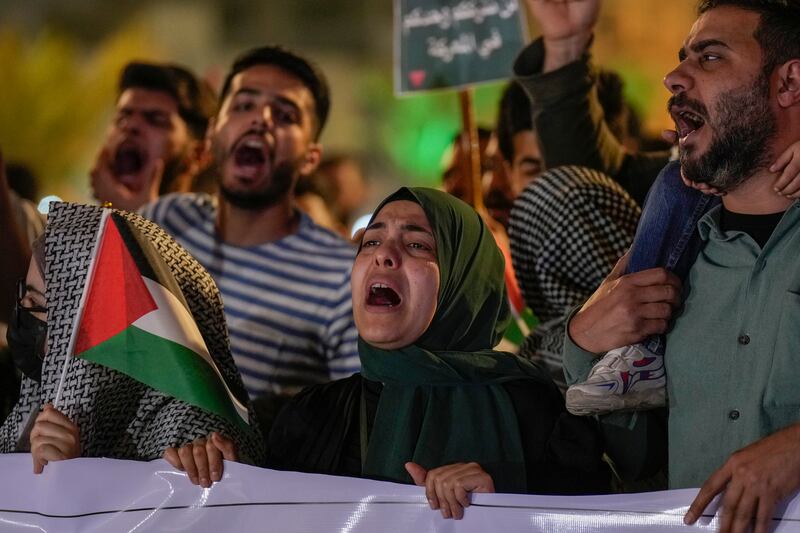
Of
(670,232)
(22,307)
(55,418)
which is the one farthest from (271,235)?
(670,232)

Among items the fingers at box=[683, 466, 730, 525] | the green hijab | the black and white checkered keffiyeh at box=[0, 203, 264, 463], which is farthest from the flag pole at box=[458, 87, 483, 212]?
the fingers at box=[683, 466, 730, 525]

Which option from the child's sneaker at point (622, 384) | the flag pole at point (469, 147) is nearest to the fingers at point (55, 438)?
the child's sneaker at point (622, 384)

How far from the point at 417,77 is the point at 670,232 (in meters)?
1.90

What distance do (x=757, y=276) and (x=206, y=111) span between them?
276 cm

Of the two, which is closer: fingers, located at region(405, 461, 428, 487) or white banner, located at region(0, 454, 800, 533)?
white banner, located at region(0, 454, 800, 533)

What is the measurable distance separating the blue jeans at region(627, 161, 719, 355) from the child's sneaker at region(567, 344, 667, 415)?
0.13 ft

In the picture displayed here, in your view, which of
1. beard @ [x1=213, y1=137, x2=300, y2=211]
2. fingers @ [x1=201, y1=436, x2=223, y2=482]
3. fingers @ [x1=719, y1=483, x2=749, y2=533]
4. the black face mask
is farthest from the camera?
beard @ [x1=213, y1=137, x2=300, y2=211]

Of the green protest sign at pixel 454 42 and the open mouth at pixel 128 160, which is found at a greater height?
the green protest sign at pixel 454 42

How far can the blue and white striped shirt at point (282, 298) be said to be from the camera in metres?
3.33

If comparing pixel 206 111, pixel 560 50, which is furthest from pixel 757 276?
pixel 206 111

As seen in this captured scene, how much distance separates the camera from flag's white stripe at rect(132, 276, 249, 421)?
233cm

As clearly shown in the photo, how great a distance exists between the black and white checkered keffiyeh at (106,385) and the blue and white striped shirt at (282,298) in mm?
817

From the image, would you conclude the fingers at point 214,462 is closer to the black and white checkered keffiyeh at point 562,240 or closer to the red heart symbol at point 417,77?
the black and white checkered keffiyeh at point 562,240

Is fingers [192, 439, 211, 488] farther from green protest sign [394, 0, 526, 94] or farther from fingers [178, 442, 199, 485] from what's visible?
green protest sign [394, 0, 526, 94]
